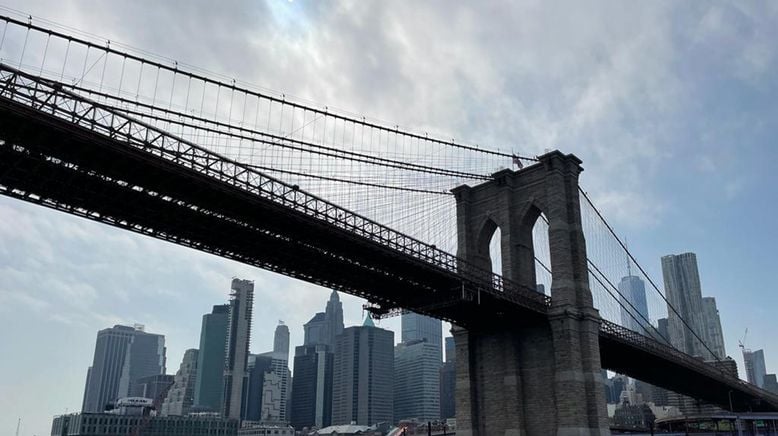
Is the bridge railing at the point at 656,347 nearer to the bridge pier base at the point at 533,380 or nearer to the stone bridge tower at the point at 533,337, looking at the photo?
the stone bridge tower at the point at 533,337

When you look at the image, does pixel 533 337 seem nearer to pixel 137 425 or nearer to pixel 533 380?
pixel 533 380

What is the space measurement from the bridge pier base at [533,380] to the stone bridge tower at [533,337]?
0.07 metres

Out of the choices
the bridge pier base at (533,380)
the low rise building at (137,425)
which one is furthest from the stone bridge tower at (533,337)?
the low rise building at (137,425)

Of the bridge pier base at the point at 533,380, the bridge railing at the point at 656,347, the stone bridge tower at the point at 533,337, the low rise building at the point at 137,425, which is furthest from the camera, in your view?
the low rise building at the point at 137,425

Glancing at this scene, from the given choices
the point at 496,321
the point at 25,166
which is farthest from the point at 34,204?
the point at 496,321

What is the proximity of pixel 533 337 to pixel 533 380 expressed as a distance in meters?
3.26

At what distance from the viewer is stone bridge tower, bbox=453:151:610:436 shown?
49.8 metres

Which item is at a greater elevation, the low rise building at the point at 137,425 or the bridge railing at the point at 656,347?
the bridge railing at the point at 656,347

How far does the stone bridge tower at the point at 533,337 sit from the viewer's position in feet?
163

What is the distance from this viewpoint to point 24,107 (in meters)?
28.6

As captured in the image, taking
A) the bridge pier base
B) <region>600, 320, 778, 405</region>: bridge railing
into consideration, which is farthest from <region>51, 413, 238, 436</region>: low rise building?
<region>600, 320, 778, 405</region>: bridge railing

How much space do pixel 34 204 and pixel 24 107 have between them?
8.00 meters

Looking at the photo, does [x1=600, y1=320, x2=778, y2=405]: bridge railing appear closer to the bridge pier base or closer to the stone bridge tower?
the stone bridge tower

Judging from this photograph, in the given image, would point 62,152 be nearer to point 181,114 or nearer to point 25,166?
point 25,166
